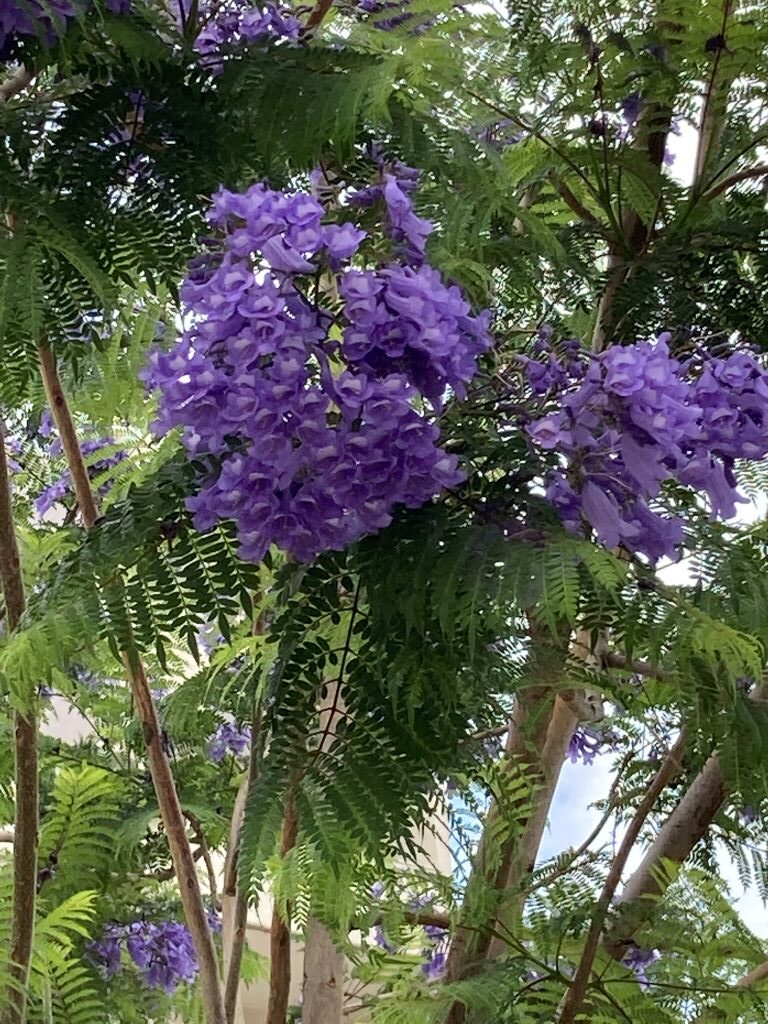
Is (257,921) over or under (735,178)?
under

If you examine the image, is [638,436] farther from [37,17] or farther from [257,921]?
[257,921]

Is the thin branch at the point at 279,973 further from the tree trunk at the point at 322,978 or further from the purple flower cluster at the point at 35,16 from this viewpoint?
the purple flower cluster at the point at 35,16

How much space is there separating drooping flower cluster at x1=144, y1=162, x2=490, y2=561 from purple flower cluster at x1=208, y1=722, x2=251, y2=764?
113 centimetres

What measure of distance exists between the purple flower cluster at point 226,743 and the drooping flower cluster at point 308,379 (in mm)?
1133

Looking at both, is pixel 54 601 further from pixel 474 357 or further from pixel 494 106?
pixel 494 106

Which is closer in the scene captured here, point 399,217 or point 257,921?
point 399,217

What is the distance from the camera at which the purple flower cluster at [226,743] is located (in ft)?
5.49

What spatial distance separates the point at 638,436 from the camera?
0.60 meters

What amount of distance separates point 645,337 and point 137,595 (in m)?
0.57

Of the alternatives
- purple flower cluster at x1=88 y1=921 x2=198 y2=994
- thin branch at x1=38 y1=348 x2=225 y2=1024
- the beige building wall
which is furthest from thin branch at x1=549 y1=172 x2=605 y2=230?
the beige building wall

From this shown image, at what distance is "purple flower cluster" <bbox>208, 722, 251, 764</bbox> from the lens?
167cm

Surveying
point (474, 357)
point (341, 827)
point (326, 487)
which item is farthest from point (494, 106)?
point (341, 827)

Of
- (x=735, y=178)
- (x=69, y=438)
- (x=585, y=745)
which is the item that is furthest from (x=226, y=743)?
(x=735, y=178)

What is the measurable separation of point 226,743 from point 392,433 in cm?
127
